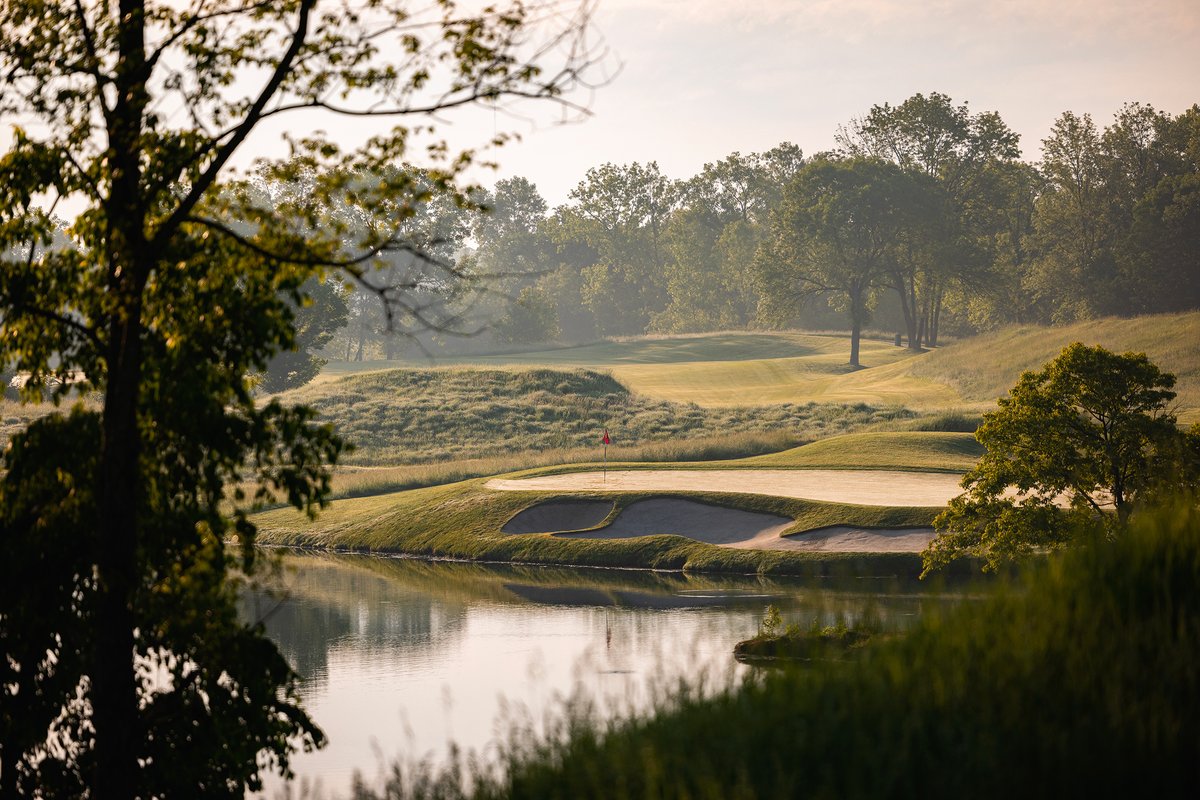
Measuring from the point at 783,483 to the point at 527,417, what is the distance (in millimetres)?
28015

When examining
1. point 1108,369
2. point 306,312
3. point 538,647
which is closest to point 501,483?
point 538,647

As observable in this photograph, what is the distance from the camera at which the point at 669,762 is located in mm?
7137

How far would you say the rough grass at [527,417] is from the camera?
58438 mm

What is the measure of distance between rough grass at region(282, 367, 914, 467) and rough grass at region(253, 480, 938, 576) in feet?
32.7

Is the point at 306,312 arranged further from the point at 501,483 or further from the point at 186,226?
the point at 186,226

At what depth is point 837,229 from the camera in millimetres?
90438

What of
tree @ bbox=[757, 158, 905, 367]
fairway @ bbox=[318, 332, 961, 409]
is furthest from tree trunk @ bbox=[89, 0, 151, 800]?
tree @ bbox=[757, 158, 905, 367]

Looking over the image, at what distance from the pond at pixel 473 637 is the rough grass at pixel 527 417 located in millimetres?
19095

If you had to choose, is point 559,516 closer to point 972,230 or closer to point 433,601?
point 433,601

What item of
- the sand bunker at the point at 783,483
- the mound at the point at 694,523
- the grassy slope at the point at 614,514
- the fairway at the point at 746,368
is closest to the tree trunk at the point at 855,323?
the fairway at the point at 746,368

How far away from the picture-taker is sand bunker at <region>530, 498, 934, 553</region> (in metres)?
31.3

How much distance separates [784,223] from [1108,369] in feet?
230

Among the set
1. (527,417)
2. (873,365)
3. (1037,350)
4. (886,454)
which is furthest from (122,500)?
(873,365)

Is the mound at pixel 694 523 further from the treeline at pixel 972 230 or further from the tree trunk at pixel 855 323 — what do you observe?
the tree trunk at pixel 855 323
